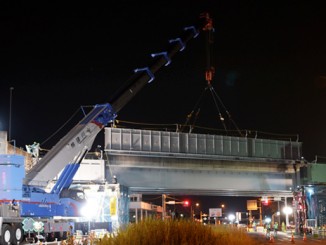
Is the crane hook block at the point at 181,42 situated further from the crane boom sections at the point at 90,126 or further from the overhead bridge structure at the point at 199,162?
the overhead bridge structure at the point at 199,162

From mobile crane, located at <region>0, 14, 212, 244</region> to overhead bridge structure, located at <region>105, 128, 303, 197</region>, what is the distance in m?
9.78

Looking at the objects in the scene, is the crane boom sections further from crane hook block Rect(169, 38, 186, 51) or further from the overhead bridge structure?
the overhead bridge structure

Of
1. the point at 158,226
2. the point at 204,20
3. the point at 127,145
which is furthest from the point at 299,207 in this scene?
the point at 158,226

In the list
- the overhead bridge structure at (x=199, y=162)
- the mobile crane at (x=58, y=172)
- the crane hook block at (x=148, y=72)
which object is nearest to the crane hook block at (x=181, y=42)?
the mobile crane at (x=58, y=172)

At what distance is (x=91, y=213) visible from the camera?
3850cm

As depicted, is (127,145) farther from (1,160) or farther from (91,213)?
(1,160)

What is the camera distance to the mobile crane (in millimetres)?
26281

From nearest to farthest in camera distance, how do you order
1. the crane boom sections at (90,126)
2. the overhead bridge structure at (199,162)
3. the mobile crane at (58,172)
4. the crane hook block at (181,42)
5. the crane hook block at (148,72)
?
the mobile crane at (58,172) → the crane boom sections at (90,126) → the crane hook block at (148,72) → the crane hook block at (181,42) → the overhead bridge structure at (199,162)

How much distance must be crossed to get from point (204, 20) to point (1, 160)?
68.3 ft

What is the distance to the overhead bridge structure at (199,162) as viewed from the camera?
45875 mm

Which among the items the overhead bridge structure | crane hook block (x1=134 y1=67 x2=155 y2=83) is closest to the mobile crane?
crane hook block (x1=134 y1=67 x2=155 y2=83)

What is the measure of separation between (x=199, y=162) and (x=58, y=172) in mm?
20947

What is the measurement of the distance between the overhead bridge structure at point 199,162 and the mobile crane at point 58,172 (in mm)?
9777

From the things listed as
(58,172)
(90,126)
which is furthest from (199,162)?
(58,172)
